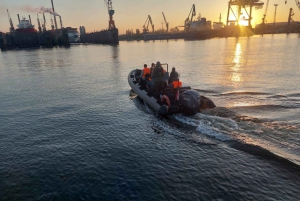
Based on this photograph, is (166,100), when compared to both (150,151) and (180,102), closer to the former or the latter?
(180,102)

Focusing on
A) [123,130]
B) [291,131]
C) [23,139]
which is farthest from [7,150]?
[291,131]

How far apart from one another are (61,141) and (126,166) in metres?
4.72

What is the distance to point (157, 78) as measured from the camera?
1562 centimetres

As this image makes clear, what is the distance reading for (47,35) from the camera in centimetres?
11550

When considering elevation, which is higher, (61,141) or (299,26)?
Result: (299,26)

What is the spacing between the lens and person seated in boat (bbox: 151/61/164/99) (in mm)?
15445

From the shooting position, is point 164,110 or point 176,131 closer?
point 176,131

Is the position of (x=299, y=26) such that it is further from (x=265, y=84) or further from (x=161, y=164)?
(x=161, y=164)

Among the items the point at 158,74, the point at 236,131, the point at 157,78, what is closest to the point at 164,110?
the point at 157,78

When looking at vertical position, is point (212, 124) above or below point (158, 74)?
below

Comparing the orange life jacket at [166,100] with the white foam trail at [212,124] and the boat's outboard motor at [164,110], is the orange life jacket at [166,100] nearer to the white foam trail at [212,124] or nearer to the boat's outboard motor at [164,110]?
the boat's outboard motor at [164,110]

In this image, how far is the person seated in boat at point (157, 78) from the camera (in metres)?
15.4

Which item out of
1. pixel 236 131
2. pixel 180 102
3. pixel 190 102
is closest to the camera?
pixel 236 131

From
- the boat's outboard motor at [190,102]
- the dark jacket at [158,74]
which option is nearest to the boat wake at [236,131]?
the boat's outboard motor at [190,102]
